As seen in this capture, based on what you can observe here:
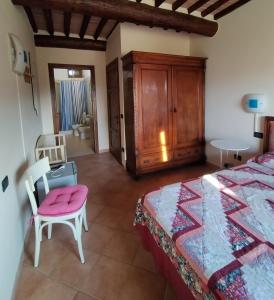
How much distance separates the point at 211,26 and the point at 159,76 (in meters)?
1.21

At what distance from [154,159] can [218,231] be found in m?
2.42

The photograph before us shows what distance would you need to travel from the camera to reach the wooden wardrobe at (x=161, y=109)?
3.33 metres

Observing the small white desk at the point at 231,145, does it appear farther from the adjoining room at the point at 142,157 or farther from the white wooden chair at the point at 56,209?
the white wooden chair at the point at 56,209

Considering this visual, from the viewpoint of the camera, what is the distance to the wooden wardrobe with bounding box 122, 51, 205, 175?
3328 mm

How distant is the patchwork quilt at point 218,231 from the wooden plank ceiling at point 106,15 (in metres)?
2.39

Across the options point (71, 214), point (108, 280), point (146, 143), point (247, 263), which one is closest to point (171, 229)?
point (247, 263)

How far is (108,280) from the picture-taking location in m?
1.66

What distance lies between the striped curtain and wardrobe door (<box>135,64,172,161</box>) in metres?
5.66

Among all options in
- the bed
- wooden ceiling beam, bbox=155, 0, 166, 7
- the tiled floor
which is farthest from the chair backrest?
the tiled floor

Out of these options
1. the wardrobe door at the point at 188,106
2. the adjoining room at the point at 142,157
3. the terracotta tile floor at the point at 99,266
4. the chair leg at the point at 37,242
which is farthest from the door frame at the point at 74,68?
the chair leg at the point at 37,242

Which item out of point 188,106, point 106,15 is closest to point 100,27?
point 106,15

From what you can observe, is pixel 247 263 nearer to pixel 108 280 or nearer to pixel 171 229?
pixel 171 229

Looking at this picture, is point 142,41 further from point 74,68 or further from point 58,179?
point 58,179

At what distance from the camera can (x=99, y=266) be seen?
1804 mm
